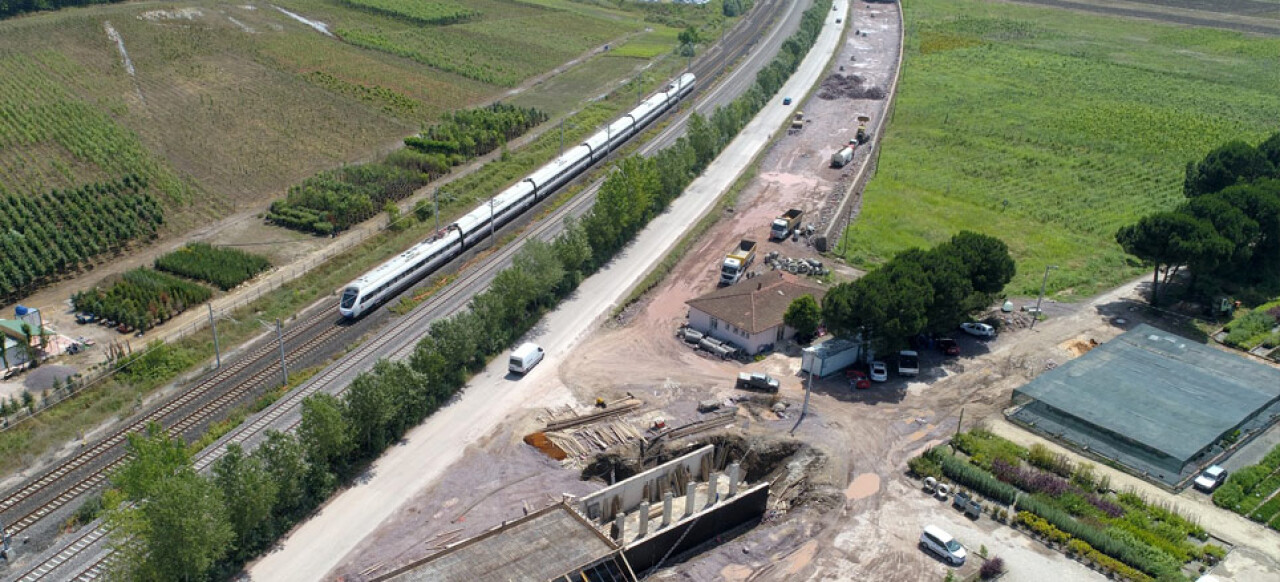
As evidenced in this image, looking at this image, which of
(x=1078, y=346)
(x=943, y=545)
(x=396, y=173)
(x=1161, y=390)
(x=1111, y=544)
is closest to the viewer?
(x=943, y=545)

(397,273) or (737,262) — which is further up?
(737,262)

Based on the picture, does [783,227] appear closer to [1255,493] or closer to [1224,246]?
[1224,246]

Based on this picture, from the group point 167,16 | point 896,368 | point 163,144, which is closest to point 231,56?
point 167,16

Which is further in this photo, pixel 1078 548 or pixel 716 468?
pixel 716 468

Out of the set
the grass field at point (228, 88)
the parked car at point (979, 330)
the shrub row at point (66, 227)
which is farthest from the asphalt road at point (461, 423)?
the shrub row at point (66, 227)

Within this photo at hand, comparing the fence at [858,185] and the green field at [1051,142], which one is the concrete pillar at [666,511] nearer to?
the green field at [1051,142]

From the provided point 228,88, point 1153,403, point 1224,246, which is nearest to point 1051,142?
point 1224,246

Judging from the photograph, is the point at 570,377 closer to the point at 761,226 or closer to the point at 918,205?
the point at 761,226
